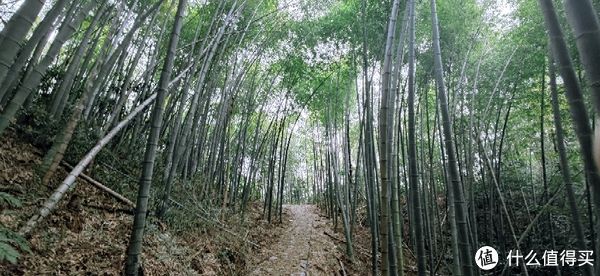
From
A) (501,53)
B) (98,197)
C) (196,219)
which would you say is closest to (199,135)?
(196,219)

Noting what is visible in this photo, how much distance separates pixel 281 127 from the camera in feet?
25.1

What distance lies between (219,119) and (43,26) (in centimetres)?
389

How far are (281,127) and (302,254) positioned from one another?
308 cm

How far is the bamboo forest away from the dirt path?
0.06 meters

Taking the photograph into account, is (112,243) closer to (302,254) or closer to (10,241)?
(10,241)

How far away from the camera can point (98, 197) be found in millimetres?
3441

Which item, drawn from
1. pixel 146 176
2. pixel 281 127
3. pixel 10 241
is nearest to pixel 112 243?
pixel 10 241

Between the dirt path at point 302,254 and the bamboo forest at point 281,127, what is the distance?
55 millimetres

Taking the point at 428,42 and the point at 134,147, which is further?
the point at 428,42

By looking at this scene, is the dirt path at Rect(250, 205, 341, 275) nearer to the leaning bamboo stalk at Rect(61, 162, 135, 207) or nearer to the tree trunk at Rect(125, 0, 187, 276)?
the leaning bamboo stalk at Rect(61, 162, 135, 207)

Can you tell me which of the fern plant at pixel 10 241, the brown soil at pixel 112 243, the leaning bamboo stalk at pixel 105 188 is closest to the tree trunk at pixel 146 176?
the fern plant at pixel 10 241

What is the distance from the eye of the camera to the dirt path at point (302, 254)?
15.3 ft

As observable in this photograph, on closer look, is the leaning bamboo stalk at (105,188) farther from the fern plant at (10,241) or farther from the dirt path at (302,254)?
the dirt path at (302,254)

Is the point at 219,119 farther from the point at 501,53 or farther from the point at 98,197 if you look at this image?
the point at 501,53
